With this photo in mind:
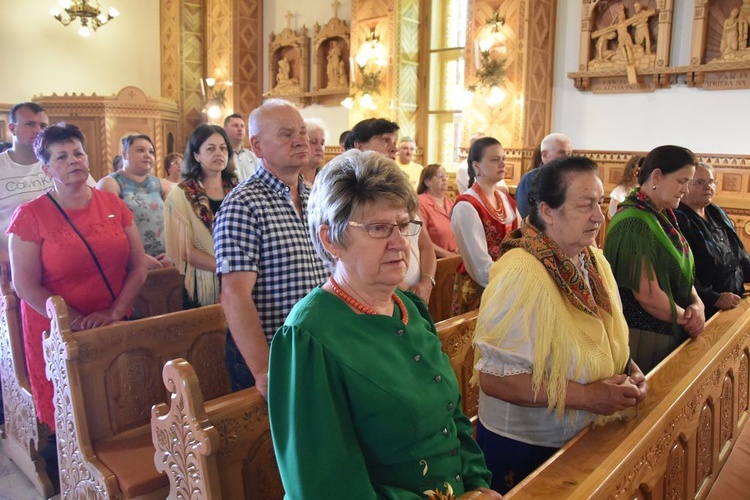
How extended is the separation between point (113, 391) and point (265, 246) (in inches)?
40.1

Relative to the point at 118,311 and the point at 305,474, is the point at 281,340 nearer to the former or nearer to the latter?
the point at 305,474

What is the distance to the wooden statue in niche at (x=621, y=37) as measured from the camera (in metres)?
7.30

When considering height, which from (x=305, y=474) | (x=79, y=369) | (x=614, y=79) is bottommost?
(x=79, y=369)

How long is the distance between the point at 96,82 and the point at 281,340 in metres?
13.1

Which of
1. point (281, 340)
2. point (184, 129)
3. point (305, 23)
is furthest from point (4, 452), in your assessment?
point (184, 129)

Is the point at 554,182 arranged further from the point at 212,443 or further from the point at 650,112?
the point at 650,112

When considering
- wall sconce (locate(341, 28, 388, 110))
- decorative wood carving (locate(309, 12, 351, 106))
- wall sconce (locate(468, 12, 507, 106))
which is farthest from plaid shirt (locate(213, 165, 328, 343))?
decorative wood carving (locate(309, 12, 351, 106))

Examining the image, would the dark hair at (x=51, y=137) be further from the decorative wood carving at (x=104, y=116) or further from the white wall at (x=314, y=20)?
the decorative wood carving at (x=104, y=116)

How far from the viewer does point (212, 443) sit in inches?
62.9

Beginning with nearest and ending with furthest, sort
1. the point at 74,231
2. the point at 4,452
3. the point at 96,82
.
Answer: the point at 74,231 < the point at 4,452 < the point at 96,82

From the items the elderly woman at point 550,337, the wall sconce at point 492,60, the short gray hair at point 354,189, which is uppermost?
the wall sconce at point 492,60

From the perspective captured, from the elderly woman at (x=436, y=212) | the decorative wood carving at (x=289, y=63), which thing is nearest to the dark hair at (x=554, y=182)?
the elderly woman at (x=436, y=212)

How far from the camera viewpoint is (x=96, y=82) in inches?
494

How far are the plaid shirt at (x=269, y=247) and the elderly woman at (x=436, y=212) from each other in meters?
2.15
